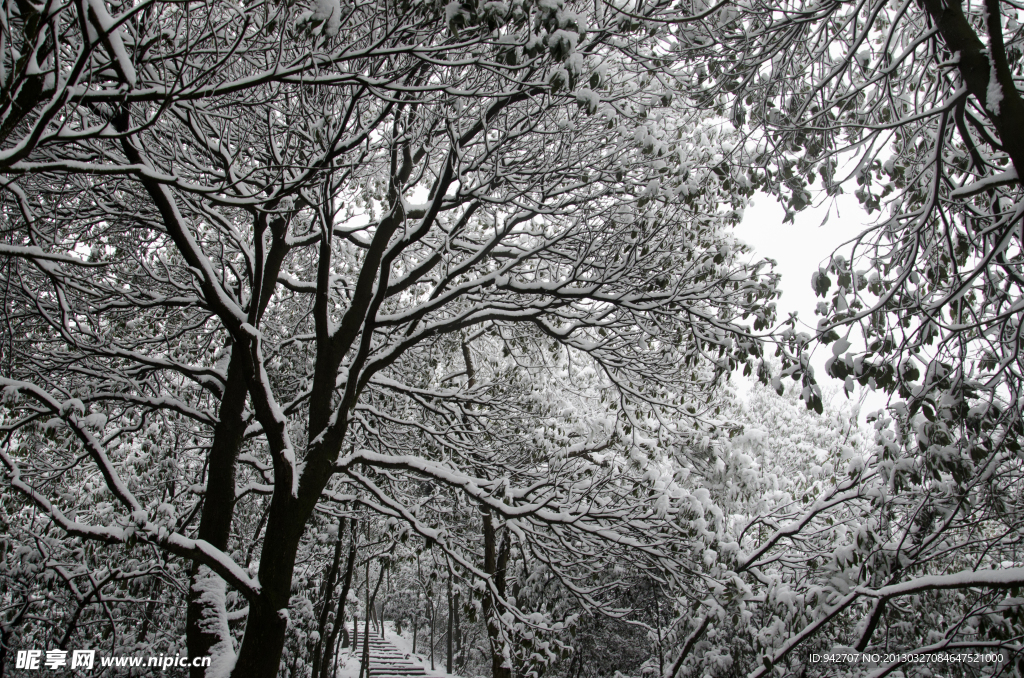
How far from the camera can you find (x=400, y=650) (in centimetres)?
3844

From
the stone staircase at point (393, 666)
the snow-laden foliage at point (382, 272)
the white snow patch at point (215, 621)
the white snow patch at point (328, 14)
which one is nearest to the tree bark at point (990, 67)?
the snow-laden foliage at point (382, 272)

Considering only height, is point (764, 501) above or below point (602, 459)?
below

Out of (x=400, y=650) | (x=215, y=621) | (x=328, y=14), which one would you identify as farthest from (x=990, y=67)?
(x=400, y=650)

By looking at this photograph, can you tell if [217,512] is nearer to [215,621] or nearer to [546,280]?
[215,621]

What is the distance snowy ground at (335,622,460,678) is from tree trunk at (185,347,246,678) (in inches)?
588

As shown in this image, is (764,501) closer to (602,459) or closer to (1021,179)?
(602,459)

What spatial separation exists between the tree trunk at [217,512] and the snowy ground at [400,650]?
14943mm

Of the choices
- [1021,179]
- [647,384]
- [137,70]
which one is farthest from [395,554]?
[1021,179]

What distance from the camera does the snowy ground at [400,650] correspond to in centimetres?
2411

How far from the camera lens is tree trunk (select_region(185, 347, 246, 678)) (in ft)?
18.0

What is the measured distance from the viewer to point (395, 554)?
379 inches

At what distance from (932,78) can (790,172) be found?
1173 millimetres

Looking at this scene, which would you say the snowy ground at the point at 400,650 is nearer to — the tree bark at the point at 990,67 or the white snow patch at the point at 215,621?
the white snow patch at the point at 215,621

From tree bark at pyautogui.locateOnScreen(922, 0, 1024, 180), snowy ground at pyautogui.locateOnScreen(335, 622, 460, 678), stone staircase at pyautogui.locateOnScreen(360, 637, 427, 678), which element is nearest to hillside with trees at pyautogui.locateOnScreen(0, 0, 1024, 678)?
tree bark at pyautogui.locateOnScreen(922, 0, 1024, 180)
